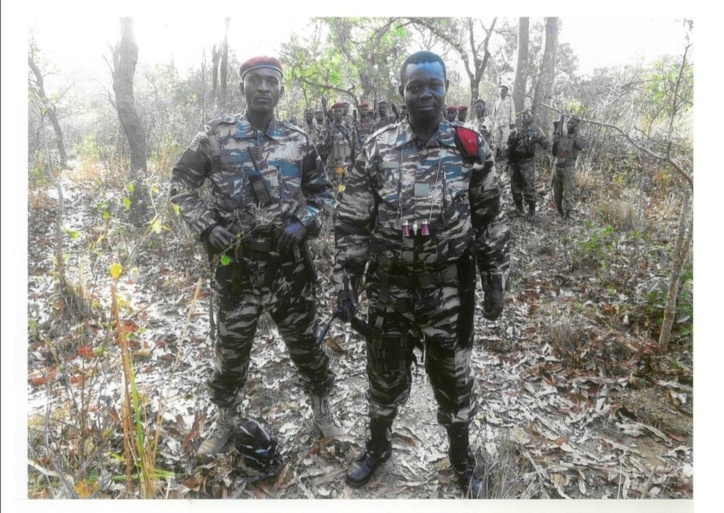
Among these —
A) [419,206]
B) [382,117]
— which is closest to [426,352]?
[419,206]

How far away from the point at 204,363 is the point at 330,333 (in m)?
0.75

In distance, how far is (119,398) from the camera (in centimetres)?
240

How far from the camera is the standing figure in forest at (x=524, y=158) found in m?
2.54

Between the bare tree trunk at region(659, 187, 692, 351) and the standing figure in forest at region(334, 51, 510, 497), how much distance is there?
1.14m

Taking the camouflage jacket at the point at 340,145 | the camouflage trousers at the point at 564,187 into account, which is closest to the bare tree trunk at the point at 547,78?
the camouflage trousers at the point at 564,187

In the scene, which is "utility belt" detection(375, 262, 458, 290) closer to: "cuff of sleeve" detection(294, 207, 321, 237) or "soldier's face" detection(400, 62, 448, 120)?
"cuff of sleeve" detection(294, 207, 321, 237)

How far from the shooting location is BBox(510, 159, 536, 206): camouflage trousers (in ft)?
8.33

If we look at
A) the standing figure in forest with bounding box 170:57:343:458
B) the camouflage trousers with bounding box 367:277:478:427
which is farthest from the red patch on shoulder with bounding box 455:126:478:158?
the standing figure in forest with bounding box 170:57:343:458

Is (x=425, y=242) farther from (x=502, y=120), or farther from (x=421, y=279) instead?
(x=502, y=120)

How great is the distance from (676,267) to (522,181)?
1.01m

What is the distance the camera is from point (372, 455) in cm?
231

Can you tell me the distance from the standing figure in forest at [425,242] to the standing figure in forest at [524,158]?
582mm

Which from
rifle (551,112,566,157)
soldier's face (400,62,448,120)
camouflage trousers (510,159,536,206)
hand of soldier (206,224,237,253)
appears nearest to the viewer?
soldier's face (400,62,448,120)

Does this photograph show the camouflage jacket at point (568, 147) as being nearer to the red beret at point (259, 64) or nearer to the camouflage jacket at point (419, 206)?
the camouflage jacket at point (419, 206)
